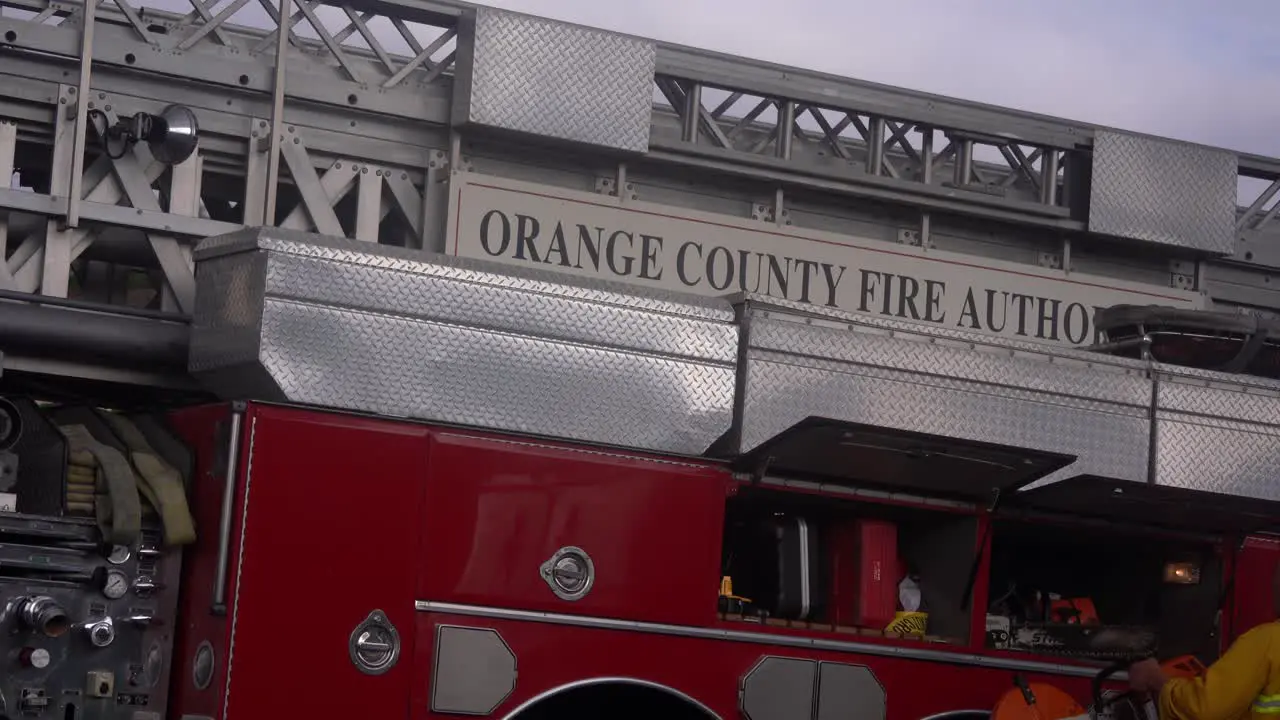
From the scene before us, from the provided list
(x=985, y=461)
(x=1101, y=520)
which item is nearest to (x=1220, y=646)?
(x=1101, y=520)

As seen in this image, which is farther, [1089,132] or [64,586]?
[1089,132]

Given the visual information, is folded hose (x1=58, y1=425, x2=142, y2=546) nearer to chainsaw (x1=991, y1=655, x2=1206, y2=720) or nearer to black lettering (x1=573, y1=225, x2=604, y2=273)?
black lettering (x1=573, y1=225, x2=604, y2=273)

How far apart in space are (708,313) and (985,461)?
4.46 ft

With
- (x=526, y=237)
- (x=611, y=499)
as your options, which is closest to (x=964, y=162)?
(x=526, y=237)

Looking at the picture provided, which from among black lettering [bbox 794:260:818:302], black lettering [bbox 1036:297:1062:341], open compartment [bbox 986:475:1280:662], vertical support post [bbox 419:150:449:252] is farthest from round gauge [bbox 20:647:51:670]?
black lettering [bbox 1036:297:1062:341]

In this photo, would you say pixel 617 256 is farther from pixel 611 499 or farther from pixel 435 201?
pixel 611 499

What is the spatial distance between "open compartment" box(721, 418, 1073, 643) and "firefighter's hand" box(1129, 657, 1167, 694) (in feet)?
2.97

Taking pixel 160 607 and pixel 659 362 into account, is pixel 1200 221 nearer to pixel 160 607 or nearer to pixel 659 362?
pixel 659 362

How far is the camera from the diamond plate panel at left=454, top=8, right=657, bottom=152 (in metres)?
8.77

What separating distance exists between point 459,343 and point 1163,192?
529 cm

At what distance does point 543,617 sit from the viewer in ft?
21.8

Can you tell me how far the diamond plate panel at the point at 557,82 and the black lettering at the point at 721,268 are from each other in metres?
0.71

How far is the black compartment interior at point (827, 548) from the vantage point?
755 centimetres

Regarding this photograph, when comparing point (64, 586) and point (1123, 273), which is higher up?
point (1123, 273)
